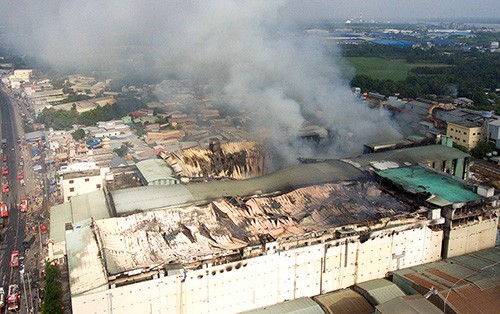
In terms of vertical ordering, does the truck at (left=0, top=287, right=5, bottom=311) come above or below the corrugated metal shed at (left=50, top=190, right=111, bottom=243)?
below

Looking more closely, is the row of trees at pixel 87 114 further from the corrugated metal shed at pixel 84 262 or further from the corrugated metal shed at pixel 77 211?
the corrugated metal shed at pixel 84 262

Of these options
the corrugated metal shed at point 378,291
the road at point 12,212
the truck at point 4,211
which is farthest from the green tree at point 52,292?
the corrugated metal shed at point 378,291

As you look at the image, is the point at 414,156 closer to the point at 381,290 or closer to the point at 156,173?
the point at 381,290

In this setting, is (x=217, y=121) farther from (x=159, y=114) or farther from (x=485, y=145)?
(x=485, y=145)

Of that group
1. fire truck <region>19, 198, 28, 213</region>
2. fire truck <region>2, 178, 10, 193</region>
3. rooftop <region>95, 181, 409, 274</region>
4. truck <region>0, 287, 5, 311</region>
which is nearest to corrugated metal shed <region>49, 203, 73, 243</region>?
truck <region>0, 287, 5, 311</region>

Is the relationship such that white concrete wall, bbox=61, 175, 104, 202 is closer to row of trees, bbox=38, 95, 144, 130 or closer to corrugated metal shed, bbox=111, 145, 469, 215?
corrugated metal shed, bbox=111, 145, 469, 215

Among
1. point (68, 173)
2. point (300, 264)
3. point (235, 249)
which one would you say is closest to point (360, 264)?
point (300, 264)

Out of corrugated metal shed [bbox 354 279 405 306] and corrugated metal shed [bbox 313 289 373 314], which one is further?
corrugated metal shed [bbox 354 279 405 306]
